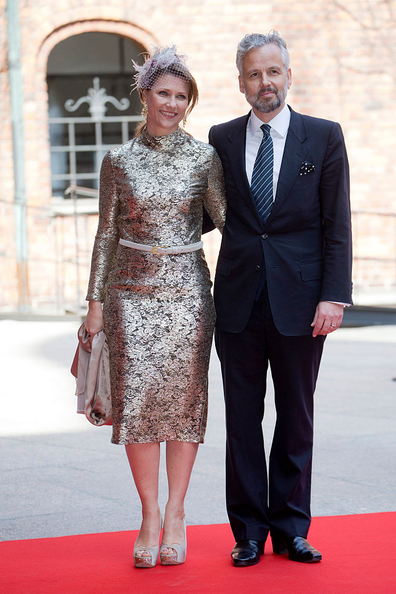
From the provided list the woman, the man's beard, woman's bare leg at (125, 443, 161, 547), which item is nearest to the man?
the man's beard

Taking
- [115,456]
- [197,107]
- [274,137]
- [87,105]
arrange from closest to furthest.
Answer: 1. [274,137]
2. [115,456]
3. [197,107]
4. [87,105]

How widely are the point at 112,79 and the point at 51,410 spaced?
23.1 ft

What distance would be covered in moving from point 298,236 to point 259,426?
0.66 meters

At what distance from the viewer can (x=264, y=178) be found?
280cm

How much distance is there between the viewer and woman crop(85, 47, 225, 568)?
281 cm

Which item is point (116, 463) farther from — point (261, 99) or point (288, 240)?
point (261, 99)

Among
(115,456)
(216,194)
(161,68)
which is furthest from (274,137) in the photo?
(115,456)

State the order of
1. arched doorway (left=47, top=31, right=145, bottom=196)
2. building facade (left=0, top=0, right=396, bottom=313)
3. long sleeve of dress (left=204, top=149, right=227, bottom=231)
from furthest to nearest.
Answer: arched doorway (left=47, top=31, right=145, bottom=196), building facade (left=0, top=0, right=396, bottom=313), long sleeve of dress (left=204, top=149, right=227, bottom=231)

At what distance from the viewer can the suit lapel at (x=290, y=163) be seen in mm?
2752

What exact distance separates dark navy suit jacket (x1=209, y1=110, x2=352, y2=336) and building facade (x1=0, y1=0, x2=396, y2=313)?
7.56m

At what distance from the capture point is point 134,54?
11453mm

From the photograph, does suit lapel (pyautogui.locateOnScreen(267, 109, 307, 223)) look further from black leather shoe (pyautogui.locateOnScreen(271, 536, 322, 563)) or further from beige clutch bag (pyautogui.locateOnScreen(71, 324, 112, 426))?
black leather shoe (pyautogui.locateOnScreen(271, 536, 322, 563))

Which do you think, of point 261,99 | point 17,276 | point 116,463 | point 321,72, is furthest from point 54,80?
point 261,99

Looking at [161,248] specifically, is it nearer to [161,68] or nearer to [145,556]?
[161,68]
